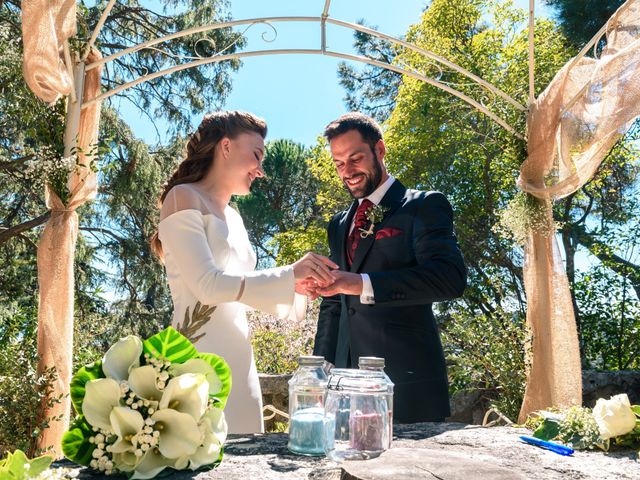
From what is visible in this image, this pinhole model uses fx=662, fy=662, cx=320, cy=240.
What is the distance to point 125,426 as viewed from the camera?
1.10 meters

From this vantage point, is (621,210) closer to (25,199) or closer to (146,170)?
(146,170)

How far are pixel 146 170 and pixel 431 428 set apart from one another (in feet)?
25.9

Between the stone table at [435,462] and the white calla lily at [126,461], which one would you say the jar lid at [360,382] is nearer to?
the stone table at [435,462]

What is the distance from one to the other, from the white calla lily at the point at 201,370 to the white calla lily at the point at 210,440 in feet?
0.16

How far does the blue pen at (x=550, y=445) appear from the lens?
1515 mm

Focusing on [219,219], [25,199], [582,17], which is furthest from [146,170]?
[219,219]

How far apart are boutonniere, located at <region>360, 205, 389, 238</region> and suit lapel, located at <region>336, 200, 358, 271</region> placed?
7.3 inches

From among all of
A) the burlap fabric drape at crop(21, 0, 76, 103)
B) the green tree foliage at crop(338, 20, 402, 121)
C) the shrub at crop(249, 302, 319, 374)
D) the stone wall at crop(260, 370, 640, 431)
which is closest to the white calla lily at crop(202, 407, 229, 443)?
the burlap fabric drape at crop(21, 0, 76, 103)

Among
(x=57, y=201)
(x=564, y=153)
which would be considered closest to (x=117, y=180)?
(x=57, y=201)

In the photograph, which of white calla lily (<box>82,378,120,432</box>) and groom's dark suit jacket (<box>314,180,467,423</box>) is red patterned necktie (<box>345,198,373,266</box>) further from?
white calla lily (<box>82,378,120,432</box>)

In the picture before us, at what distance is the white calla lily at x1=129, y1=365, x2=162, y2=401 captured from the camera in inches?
44.0

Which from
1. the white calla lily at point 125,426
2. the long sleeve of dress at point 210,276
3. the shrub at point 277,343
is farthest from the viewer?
the shrub at point 277,343

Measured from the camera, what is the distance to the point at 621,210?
9.41 meters

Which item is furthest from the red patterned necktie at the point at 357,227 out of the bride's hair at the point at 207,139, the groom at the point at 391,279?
the bride's hair at the point at 207,139
